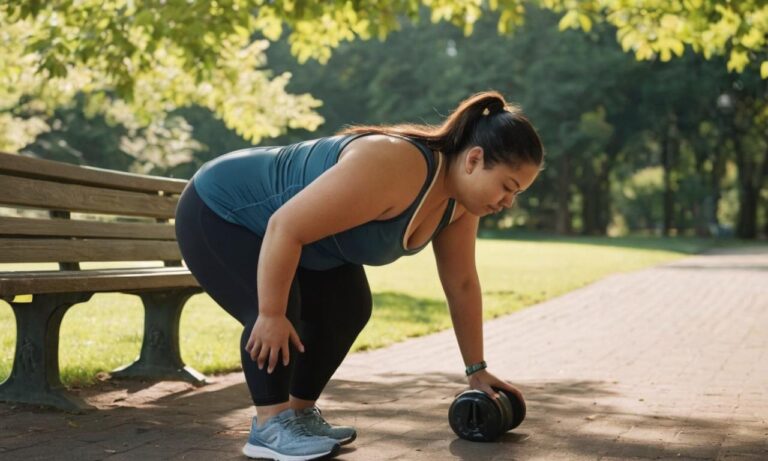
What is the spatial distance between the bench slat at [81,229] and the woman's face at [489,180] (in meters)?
2.10

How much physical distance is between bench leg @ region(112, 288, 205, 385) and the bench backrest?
0.24 m

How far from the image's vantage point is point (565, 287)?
508 inches

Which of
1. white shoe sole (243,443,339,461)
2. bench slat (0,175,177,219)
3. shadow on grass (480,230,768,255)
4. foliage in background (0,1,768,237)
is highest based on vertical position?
foliage in background (0,1,768,237)

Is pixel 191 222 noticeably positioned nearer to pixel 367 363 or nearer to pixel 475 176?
pixel 475 176

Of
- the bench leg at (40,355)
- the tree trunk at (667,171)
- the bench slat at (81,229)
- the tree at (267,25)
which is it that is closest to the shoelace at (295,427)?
the bench leg at (40,355)

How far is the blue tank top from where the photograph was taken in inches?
133

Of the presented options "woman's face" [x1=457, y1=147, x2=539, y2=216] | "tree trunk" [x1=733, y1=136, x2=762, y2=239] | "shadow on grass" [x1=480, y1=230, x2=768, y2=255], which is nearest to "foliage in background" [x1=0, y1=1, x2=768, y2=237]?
"tree trunk" [x1=733, y1=136, x2=762, y2=239]

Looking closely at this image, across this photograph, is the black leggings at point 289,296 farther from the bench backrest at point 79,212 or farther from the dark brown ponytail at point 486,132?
the bench backrest at point 79,212

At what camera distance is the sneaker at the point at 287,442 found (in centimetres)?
337

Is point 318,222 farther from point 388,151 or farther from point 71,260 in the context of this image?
point 71,260

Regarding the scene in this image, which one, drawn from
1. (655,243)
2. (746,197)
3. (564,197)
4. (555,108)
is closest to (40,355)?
(655,243)

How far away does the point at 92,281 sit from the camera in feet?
14.1

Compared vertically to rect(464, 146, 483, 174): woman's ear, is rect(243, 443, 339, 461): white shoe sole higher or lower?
lower

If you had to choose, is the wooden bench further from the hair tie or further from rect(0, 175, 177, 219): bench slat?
the hair tie
